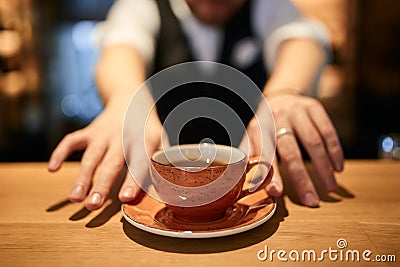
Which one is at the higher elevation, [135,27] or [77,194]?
[135,27]

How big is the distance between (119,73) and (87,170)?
0.28 metres

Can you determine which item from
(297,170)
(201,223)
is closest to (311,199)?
(297,170)

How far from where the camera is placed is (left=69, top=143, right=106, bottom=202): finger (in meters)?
0.71

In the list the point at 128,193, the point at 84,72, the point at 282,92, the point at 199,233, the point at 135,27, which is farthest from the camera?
the point at 84,72

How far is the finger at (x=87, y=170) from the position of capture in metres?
0.71

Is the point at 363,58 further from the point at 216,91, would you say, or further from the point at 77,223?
the point at 77,223

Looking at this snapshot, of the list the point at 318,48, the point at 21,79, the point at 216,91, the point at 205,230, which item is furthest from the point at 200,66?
the point at 21,79

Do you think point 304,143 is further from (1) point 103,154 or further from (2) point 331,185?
(1) point 103,154

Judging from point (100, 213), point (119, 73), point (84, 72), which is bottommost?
point (84, 72)

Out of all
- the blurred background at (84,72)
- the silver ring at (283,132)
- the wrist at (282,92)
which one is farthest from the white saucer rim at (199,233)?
the blurred background at (84,72)

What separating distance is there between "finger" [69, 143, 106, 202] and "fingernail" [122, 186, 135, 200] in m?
0.07

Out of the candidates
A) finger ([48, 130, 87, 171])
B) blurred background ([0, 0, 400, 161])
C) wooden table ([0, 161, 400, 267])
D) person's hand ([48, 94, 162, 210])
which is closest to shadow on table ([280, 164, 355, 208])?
wooden table ([0, 161, 400, 267])

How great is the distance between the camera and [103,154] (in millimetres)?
770

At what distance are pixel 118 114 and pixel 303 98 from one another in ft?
1.07
